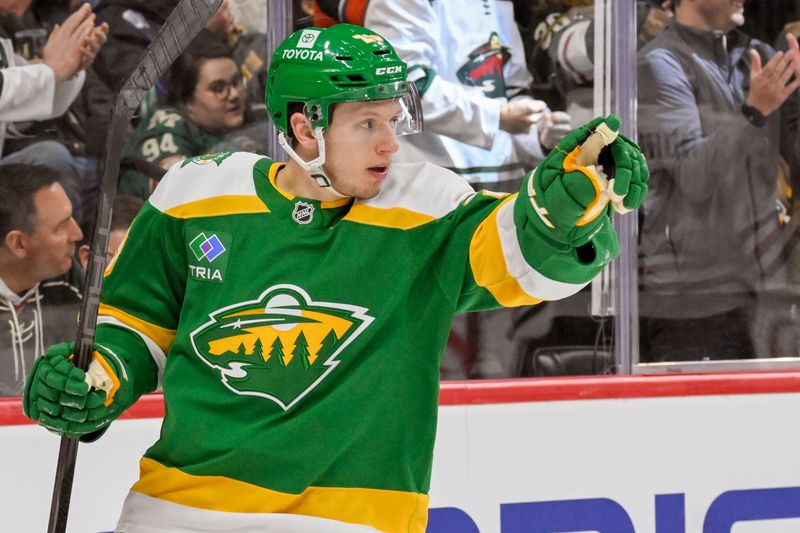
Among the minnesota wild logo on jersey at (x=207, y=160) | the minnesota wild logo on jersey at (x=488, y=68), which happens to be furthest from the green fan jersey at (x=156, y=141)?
the minnesota wild logo on jersey at (x=207, y=160)

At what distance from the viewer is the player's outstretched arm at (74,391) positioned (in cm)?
182

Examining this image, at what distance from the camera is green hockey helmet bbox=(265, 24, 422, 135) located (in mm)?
1801

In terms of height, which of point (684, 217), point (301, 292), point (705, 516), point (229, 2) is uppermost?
point (229, 2)

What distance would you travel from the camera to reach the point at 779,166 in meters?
3.31

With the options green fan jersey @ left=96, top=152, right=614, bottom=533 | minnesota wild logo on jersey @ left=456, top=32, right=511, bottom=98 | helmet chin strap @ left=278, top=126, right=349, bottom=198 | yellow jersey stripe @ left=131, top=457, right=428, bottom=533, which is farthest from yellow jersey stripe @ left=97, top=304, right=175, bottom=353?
minnesota wild logo on jersey @ left=456, top=32, right=511, bottom=98

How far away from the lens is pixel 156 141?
2814mm

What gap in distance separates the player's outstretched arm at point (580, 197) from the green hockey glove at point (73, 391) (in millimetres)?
696

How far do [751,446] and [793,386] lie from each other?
0.65ft

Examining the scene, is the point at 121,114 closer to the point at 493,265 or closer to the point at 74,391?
the point at 74,391

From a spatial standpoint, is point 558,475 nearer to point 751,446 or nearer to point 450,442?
point 450,442

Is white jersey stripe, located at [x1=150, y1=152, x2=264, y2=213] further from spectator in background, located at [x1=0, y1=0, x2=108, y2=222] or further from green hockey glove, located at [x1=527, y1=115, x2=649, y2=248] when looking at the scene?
spectator in background, located at [x1=0, y1=0, x2=108, y2=222]

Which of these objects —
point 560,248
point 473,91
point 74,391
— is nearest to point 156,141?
point 473,91

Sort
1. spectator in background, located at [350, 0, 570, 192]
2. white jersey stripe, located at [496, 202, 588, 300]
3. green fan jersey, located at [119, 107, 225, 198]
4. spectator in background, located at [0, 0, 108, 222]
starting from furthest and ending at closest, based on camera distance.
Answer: spectator in background, located at [350, 0, 570, 192], green fan jersey, located at [119, 107, 225, 198], spectator in background, located at [0, 0, 108, 222], white jersey stripe, located at [496, 202, 588, 300]

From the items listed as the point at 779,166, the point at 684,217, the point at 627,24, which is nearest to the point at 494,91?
the point at 627,24
